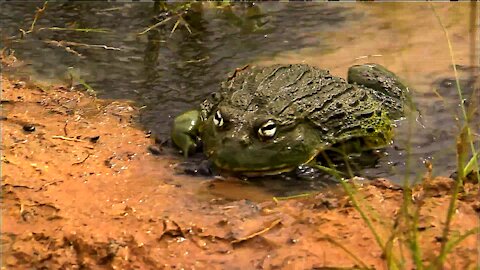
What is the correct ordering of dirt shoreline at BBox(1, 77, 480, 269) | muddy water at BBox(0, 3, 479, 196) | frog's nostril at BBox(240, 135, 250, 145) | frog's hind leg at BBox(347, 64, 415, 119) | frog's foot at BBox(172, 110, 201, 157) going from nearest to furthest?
dirt shoreline at BBox(1, 77, 480, 269) → frog's nostril at BBox(240, 135, 250, 145) → frog's foot at BBox(172, 110, 201, 157) → muddy water at BBox(0, 3, 479, 196) → frog's hind leg at BBox(347, 64, 415, 119)

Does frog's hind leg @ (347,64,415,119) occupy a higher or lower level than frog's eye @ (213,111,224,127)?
lower

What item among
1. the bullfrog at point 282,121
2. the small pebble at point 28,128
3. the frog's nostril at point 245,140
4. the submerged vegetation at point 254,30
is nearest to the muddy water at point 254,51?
the submerged vegetation at point 254,30

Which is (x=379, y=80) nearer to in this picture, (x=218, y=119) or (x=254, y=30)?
(x=218, y=119)

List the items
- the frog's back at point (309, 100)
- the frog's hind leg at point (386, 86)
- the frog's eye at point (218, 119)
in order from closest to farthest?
the frog's eye at point (218, 119), the frog's back at point (309, 100), the frog's hind leg at point (386, 86)

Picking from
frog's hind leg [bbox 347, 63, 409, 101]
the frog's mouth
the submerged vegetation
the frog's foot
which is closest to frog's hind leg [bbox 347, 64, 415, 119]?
frog's hind leg [bbox 347, 63, 409, 101]

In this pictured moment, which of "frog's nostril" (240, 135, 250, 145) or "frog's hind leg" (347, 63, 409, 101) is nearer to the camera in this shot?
"frog's nostril" (240, 135, 250, 145)

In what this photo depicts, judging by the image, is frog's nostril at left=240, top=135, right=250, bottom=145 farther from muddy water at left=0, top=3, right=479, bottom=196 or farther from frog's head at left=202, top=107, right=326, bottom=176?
muddy water at left=0, top=3, right=479, bottom=196

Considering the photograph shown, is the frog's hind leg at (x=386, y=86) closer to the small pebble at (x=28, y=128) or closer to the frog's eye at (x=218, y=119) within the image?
the frog's eye at (x=218, y=119)

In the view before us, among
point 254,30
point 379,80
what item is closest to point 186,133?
point 379,80

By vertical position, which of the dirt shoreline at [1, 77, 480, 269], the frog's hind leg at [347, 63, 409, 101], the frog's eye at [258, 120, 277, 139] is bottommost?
the dirt shoreline at [1, 77, 480, 269]
